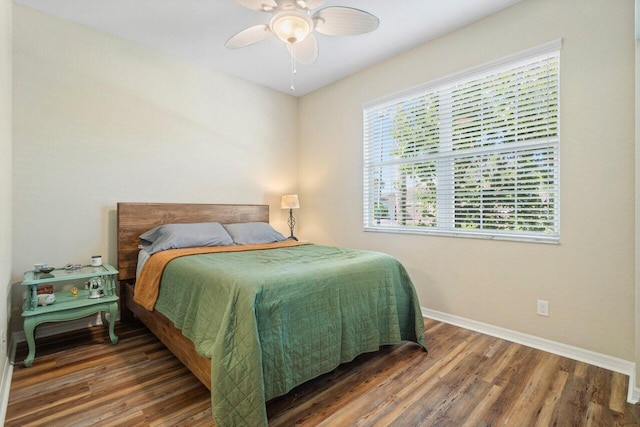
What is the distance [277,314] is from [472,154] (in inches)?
88.0

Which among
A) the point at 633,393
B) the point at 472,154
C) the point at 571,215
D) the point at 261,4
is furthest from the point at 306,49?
the point at 633,393

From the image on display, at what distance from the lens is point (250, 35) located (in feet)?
7.36

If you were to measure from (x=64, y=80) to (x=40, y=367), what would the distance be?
7.62 feet

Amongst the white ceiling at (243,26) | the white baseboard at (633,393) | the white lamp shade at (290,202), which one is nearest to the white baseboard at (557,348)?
the white baseboard at (633,393)

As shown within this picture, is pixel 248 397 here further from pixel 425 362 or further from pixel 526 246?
pixel 526 246

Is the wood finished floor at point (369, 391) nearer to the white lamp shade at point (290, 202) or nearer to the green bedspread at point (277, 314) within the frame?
the green bedspread at point (277, 314)

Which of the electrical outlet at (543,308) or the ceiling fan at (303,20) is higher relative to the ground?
the ceiling fan at (303,20)

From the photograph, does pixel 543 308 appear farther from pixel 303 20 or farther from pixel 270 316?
pixel 303 20

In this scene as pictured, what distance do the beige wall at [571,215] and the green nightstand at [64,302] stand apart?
276 cm

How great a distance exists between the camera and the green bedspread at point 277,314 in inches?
58.6

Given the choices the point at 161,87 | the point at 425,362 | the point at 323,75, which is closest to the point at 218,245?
the point at 161,87

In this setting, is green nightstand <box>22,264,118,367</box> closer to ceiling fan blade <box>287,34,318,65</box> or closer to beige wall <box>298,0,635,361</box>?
ceiling fan blade <box>287,34,318,65</box>

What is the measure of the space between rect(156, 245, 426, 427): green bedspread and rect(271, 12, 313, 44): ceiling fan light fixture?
5.00ft

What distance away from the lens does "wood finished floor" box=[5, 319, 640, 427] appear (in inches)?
63.8
